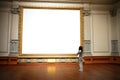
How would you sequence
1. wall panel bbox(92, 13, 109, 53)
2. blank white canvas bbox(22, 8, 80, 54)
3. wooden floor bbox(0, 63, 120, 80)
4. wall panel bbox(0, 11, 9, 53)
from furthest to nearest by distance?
wall panel bbox(92, 13, 109, 53) → blank white canvas bbox(22, 8, 80, 54) → wall panel bbox(0, 11, 9, 53) → wooden floor bbox(0, 63, 120, 80)

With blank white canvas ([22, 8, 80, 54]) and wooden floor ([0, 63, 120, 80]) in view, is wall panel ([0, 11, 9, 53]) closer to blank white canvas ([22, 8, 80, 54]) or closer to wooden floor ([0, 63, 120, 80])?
blank white canvas ([22, 8, 80, 54])

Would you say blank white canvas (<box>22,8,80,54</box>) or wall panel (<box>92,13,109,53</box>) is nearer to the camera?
blank white canvas (<box>22,8,80,54</box>)

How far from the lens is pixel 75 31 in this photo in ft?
33.8

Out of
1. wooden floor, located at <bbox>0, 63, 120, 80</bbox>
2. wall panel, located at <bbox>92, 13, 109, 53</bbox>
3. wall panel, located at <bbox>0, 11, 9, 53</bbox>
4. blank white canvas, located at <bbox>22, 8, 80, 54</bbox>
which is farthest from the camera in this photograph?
wall panel, located at <bbox>92, 13, 109, 53</bbox>

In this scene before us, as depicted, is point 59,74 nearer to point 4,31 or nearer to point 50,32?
point 50,32

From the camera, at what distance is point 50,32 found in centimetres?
1016

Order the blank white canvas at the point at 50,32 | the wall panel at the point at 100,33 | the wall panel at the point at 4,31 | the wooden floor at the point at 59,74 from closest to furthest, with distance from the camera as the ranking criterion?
1. the wooden floor at the point at 59,74
2. the wall panel at the point at 4,31
3. the blank white canvas at the point at 50,32
4. the wall panel at the point at 100,33

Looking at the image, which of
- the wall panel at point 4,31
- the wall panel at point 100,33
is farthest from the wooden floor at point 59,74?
the wall panel at point 100,33

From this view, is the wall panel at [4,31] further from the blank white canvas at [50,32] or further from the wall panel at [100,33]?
the wall panel at [100,33]

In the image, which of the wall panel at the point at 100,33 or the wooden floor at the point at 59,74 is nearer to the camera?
the wooden floor at the point at 59,74

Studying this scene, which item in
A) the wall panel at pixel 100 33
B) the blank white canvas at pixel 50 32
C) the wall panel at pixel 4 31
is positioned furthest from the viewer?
the wall panel at pixel 100 33

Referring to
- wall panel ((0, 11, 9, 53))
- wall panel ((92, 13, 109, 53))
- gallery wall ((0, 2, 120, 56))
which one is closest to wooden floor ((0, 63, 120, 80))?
wall panel ((0, 11, 9, 53))

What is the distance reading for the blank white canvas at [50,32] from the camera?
32.9ft

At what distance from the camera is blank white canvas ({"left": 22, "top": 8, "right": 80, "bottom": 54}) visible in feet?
32.9
